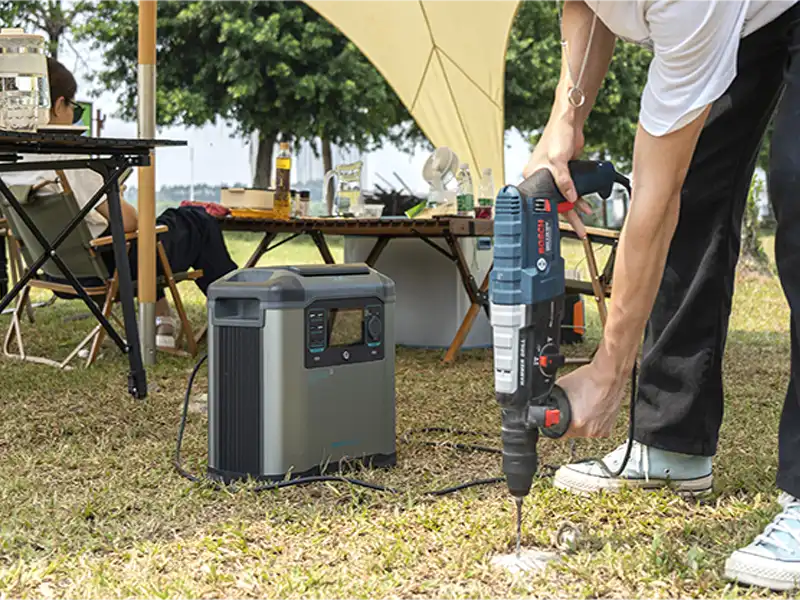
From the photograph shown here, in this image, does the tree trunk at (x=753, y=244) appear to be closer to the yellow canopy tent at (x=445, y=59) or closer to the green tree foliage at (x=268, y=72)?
the yellow canopy tent at (x=445, y=59)

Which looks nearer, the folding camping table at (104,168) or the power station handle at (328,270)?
the power station handle at (328,270)

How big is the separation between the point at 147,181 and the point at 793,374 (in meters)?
2.91

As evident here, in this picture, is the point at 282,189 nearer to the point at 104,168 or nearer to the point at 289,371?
the point at 104,168

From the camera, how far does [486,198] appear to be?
467 centimetres

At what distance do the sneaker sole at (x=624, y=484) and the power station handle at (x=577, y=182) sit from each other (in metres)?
0.69

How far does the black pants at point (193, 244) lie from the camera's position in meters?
4.38

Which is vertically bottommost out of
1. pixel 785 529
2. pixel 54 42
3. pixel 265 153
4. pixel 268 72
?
pixel 785 529

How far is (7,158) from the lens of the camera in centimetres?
312

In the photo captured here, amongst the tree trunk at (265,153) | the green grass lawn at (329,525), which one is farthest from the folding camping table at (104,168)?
the tree trunk at (265,153)

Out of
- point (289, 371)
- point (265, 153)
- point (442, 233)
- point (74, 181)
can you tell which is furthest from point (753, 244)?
point (265, 153)

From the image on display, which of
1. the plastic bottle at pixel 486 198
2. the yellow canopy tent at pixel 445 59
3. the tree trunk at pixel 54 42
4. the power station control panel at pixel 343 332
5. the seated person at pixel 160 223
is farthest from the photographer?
the tree trunk at pixel 54 42

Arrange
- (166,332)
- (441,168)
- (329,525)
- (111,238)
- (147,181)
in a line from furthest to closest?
1. (441,168)
2. (166,332)
3. (147,181)
4. (111,238)
5. (329,525)

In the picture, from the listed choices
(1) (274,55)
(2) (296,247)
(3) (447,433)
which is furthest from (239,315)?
(1) (274,55)

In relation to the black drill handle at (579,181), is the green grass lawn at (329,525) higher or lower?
lower
